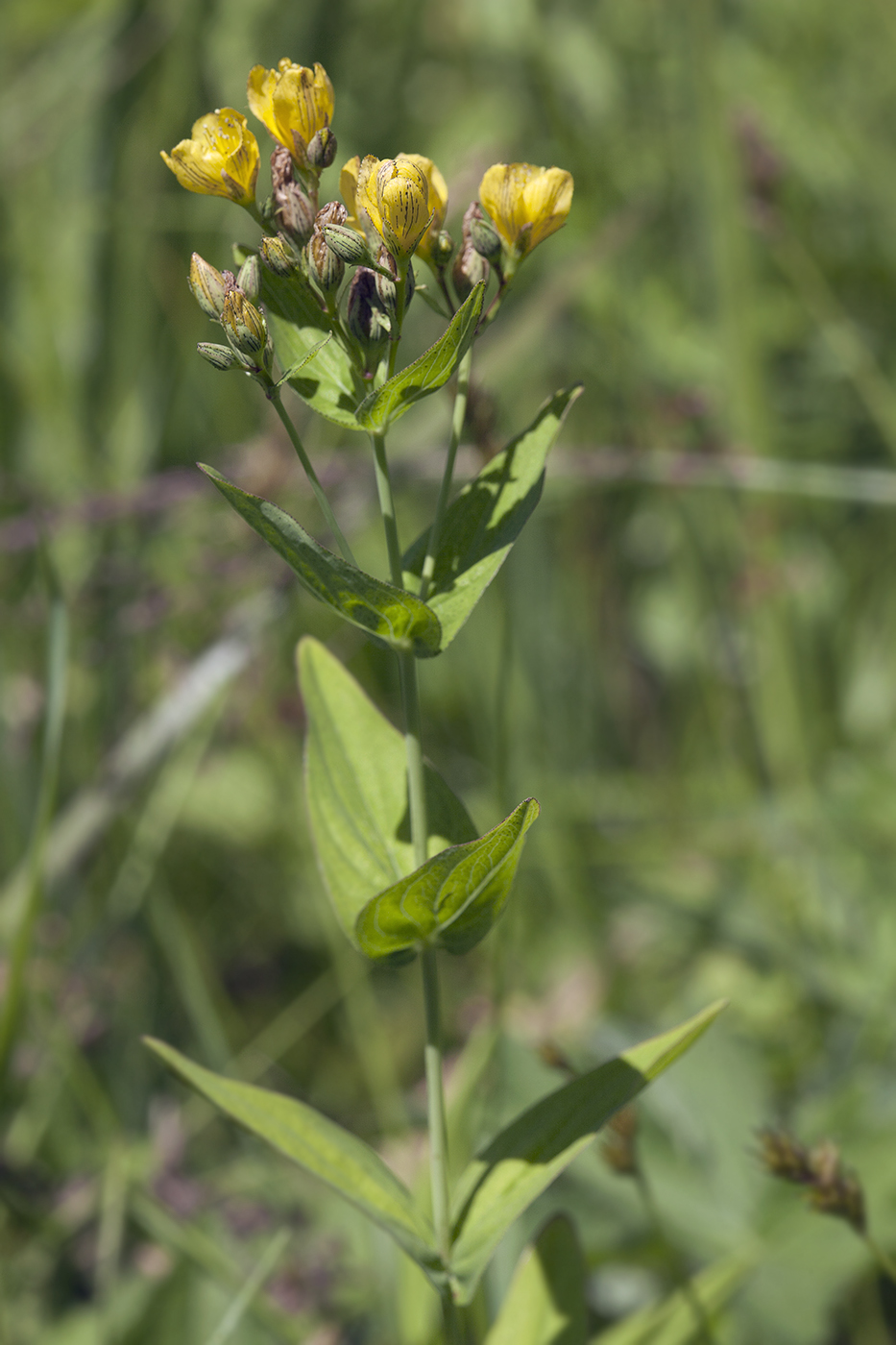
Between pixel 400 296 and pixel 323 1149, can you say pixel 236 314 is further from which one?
pixel 323 1149

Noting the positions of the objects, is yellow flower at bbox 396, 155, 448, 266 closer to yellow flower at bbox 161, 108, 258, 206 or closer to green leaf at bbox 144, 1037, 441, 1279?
yellow flower at bbox 161, 108, 258, 206

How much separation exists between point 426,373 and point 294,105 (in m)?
0.26

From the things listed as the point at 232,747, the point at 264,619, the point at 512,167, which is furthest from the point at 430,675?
the point at 512,167

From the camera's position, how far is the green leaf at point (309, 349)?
93 cm

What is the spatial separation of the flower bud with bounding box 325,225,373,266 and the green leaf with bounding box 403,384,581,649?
199mm

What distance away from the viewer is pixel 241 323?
2.67 feet

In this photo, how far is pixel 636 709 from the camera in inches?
117

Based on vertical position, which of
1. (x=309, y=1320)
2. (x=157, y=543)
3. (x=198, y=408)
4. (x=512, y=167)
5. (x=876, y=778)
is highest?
(x=512, y=167)

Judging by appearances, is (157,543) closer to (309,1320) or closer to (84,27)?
(84,27)

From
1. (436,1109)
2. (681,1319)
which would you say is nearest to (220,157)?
(436,1109)

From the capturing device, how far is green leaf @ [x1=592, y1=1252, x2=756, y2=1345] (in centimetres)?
116

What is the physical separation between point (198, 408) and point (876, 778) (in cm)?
174

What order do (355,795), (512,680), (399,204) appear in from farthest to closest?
(512,680), (355,795), (399,204)

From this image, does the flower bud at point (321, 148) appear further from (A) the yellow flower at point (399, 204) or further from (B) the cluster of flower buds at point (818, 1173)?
(B) the cluster of flower buds at point (818, 1173)
